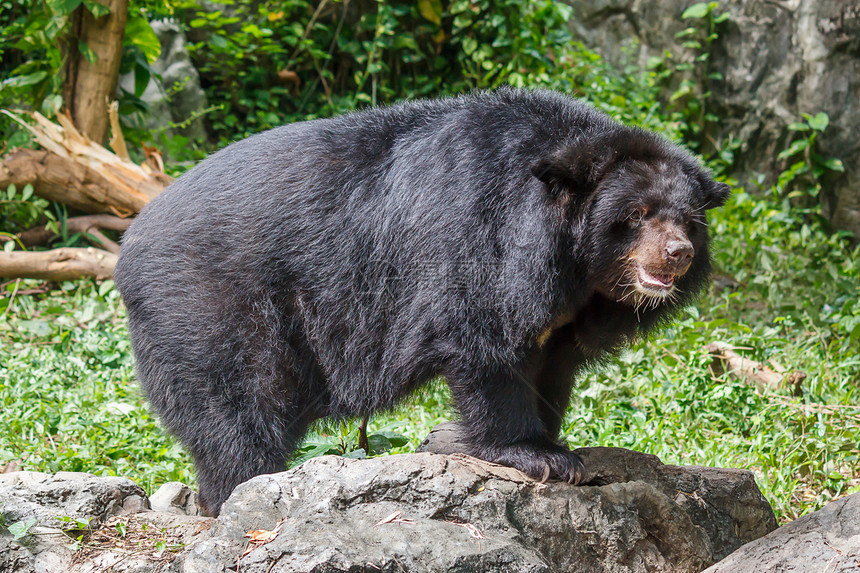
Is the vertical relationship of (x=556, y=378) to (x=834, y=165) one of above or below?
above

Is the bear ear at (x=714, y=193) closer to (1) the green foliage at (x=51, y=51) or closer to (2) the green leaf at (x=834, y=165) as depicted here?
(1) the green foliage at (x=51, y=51)

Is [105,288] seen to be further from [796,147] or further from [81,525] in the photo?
[796,147]

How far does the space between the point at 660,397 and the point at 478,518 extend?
2426 mm

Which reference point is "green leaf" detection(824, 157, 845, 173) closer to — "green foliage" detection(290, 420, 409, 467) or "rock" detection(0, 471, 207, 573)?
"green foliage" detection(290, 420, 409, 467)

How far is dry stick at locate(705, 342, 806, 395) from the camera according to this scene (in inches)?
192

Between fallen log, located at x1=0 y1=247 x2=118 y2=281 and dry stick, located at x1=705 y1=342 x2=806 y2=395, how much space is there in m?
4.35

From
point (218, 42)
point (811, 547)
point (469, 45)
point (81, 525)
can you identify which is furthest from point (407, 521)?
point (218, 42)

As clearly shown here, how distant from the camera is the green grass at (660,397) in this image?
168 inches

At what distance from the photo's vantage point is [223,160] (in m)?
3.74

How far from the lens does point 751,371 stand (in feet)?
16.7

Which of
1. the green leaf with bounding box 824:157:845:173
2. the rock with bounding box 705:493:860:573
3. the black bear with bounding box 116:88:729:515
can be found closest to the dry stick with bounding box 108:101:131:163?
the black bear with bounding box 116:88:729:515

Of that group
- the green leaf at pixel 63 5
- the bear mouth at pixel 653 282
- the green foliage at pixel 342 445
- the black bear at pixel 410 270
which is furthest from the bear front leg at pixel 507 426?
the green leaf at pixel 63 5

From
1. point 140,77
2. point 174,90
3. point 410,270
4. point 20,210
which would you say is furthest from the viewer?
point 174,90

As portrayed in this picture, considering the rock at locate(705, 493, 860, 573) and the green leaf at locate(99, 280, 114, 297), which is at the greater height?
the rock at locate(705, 493, 860, 573)
